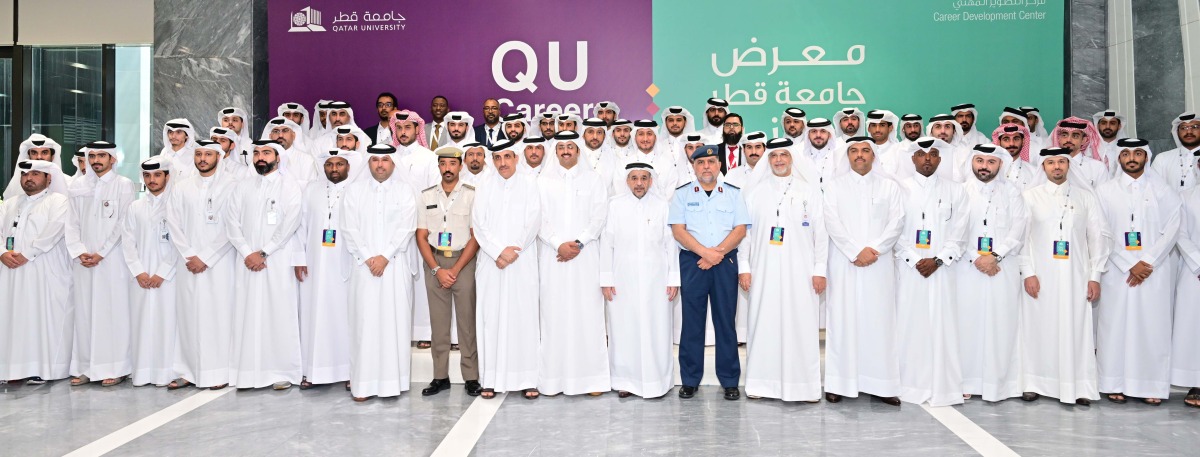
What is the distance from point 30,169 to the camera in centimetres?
646

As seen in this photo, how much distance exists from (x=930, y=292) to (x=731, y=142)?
247 centimetres

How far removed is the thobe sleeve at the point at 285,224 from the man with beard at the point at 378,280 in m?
0.43

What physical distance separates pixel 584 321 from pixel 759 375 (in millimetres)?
1189

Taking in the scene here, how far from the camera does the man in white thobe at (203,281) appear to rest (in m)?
6.07

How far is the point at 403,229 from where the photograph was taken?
575cm

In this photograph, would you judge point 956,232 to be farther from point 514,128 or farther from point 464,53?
point 464,53

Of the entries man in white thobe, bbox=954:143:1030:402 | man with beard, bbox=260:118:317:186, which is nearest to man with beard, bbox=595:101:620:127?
man with beard, bbox=260:118:317:186

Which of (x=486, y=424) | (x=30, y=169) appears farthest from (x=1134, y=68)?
(x=30, y=169)

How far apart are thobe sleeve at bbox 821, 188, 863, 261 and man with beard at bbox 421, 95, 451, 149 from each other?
4032 millimetres

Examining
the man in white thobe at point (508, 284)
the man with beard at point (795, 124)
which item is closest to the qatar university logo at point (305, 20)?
the man in white thobe at point (508, 284)

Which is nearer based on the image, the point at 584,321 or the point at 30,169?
the point at 584,321

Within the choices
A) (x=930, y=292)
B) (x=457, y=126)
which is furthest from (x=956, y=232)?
(x=457, y=126)

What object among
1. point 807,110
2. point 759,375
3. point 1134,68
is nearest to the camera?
point 759,375

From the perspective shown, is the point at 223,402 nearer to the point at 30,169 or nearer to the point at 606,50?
the point at 30,169
